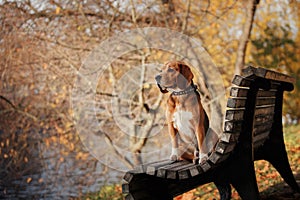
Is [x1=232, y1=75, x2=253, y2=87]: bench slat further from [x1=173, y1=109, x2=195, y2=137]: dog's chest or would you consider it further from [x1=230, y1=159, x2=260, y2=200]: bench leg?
[x1=230, y1=159, x2=260, y2=200]: bench leg

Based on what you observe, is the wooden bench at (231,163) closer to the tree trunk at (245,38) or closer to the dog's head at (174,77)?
the dog's head at (174,77)

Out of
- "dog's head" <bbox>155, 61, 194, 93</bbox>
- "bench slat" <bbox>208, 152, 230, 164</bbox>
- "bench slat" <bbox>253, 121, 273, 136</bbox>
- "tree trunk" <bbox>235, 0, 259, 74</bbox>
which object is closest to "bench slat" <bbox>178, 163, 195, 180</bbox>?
"bench slat" <bbox>208, 152, 230, 164</bbox>

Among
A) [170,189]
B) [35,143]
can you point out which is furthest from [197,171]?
[35,143]

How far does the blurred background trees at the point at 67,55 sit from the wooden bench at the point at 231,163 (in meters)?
3.81

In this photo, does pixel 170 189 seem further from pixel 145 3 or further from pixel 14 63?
pixel 14 63

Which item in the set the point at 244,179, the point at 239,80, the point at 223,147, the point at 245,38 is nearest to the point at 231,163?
the point at 244,179

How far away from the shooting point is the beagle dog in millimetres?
2209

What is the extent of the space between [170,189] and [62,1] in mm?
4454

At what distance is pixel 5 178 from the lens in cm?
641

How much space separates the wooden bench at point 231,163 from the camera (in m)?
2.05

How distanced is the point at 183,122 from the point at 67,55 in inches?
164

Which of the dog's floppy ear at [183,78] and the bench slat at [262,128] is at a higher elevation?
the dog's floppy ear at [183,78]

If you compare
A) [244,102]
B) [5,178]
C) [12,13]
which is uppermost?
[12,13]

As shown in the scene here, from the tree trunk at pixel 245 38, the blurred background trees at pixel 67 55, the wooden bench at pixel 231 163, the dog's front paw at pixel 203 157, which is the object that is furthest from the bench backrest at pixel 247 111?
the blurred background trees at pixel 67 55
